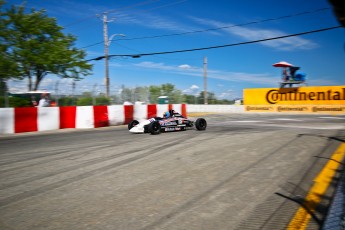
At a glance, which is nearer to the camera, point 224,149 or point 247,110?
point 224,149

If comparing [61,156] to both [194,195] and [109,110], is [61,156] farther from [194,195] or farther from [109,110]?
[109,110]

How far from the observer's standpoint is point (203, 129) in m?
11.5

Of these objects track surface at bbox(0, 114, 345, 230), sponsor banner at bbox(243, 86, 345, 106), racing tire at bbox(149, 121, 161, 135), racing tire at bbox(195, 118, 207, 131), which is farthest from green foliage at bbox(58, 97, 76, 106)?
sponsor banner at bbox(243, 86, 345, 106)

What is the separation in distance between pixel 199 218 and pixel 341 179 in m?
2.57

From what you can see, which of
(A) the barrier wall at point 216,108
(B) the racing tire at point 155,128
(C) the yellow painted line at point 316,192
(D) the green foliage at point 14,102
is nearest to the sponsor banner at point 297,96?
(A) the barrier wall at point 216,108

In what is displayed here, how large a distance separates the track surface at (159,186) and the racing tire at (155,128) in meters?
3.11

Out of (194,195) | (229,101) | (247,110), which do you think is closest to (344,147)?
(194,195)

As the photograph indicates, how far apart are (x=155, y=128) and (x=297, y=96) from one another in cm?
2318

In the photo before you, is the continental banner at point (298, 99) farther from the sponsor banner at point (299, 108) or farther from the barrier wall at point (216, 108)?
the barrier wall at point (216, 108)

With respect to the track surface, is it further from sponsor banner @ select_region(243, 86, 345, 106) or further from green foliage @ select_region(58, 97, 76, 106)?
sponsor banner @ select_region(243, 86, 345, 106)

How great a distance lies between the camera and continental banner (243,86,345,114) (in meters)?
26.4

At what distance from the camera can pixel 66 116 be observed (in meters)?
12.9

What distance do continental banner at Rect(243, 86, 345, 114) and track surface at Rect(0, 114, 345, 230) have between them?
2144 centimetres

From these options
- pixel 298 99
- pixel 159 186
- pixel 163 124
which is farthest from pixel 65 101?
pixel 298 99
